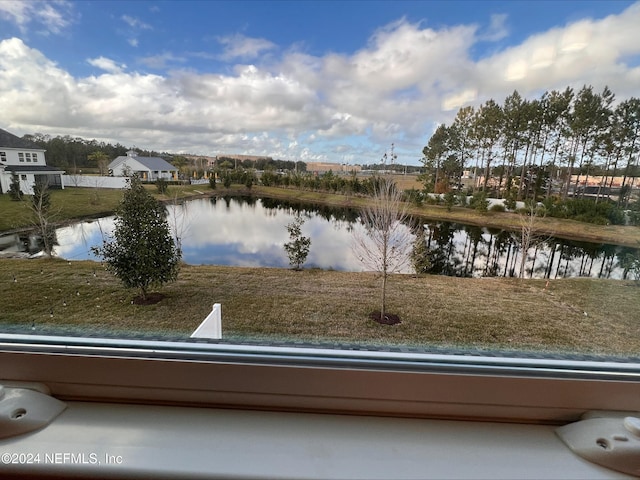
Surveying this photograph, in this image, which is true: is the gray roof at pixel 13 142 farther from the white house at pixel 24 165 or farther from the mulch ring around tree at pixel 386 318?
the mulch ring around tree at pixel 386 318

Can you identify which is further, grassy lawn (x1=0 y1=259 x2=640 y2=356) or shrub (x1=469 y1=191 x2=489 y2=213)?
shrub (x1=469 y1=191 x2=489 y2=213)

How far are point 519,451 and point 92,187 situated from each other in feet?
3.64

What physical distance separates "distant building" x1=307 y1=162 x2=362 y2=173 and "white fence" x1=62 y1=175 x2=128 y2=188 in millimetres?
507

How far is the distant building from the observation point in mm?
959

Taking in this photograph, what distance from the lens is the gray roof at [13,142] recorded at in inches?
27.6

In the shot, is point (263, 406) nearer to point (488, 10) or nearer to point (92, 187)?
point (92, 187)

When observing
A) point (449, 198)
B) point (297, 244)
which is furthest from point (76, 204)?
point (449, 198)

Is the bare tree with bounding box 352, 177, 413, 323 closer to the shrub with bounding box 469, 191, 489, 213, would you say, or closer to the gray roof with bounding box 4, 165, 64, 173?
the shrub with bounding box 469, 191, 489, 213

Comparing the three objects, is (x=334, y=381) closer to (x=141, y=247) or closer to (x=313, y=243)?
(x=313, y=243)

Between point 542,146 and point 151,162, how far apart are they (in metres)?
1.01

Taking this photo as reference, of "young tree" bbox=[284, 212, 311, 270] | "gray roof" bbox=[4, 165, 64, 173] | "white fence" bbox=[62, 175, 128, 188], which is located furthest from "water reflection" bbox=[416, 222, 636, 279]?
"gray roof" bbox=[4, 165, 64, 173]

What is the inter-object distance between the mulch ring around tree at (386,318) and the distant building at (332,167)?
17.9 inches

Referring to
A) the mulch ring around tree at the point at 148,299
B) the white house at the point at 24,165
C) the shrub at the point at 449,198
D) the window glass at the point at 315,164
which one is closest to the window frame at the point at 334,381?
the window glass at the point at 315,164

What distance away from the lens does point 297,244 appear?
1.06m
